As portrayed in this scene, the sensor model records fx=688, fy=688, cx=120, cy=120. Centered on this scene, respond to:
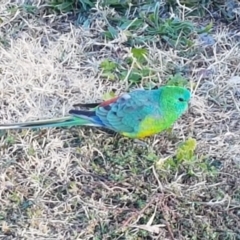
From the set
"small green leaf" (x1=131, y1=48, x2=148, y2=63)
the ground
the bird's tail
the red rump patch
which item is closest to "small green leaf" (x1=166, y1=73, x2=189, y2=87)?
the ground

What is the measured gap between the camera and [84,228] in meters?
2.48

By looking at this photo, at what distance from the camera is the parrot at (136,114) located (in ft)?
8.82

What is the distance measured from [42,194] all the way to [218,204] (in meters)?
0.66

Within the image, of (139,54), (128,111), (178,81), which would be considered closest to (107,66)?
(139,54)

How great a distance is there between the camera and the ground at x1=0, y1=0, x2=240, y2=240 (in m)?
2.50

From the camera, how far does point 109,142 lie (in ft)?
9.04

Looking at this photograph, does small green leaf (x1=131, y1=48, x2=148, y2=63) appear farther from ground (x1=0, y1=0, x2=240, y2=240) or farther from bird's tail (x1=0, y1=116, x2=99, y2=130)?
bird's tail (x1=0, y1=116, x2=99, y2=130)

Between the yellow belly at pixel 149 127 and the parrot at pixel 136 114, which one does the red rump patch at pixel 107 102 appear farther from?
the yellow belly at pixel 149 127

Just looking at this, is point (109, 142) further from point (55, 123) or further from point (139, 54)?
point (139, 54)

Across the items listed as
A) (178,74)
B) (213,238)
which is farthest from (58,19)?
(213,238)

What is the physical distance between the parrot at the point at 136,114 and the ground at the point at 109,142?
2.5 inches

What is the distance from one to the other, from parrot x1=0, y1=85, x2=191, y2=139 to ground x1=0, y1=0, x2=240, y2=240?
0.21 ft

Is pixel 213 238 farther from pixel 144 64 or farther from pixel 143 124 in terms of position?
pixel 144 64

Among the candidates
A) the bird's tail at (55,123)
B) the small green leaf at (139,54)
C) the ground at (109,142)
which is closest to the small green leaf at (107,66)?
the ground at (109,142)
